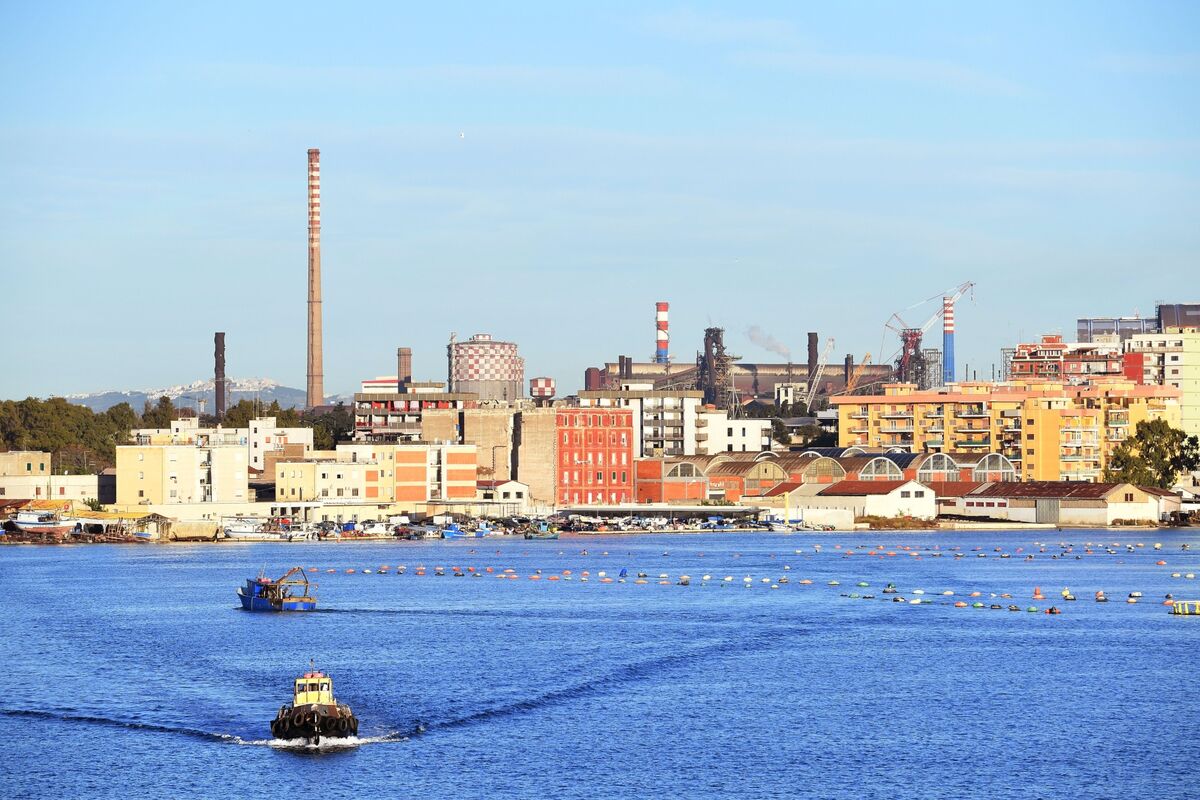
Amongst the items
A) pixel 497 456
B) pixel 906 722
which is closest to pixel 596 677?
pixel 906 722

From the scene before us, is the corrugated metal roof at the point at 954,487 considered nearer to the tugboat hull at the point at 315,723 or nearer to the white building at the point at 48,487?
the white building at the point at 48,487

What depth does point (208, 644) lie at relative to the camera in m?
57.9

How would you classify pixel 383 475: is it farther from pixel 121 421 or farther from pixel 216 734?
pixel 216 734

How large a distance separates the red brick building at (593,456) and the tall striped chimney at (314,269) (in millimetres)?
43800

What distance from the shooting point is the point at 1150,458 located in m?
147

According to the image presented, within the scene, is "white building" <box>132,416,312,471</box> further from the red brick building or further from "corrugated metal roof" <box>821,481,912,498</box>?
"corrugated metal roof" <box>821,481,912,498</box>

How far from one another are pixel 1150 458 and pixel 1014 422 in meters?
11.2

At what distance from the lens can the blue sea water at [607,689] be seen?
3788 centimetres

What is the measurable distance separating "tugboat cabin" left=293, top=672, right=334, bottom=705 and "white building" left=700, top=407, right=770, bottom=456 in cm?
11363

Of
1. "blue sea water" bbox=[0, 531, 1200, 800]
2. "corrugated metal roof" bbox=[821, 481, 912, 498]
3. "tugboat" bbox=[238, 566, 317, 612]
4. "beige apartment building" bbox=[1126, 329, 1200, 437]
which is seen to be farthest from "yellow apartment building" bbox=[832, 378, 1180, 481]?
"tugboat" bbox=[238, 566, 317, 612]

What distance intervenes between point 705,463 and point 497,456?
1640cm

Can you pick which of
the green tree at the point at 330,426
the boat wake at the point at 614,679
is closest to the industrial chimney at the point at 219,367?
the green tree at the point at 330,426

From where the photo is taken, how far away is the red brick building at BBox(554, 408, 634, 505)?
442ft

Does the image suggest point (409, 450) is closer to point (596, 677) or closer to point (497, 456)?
point (497, 456)
